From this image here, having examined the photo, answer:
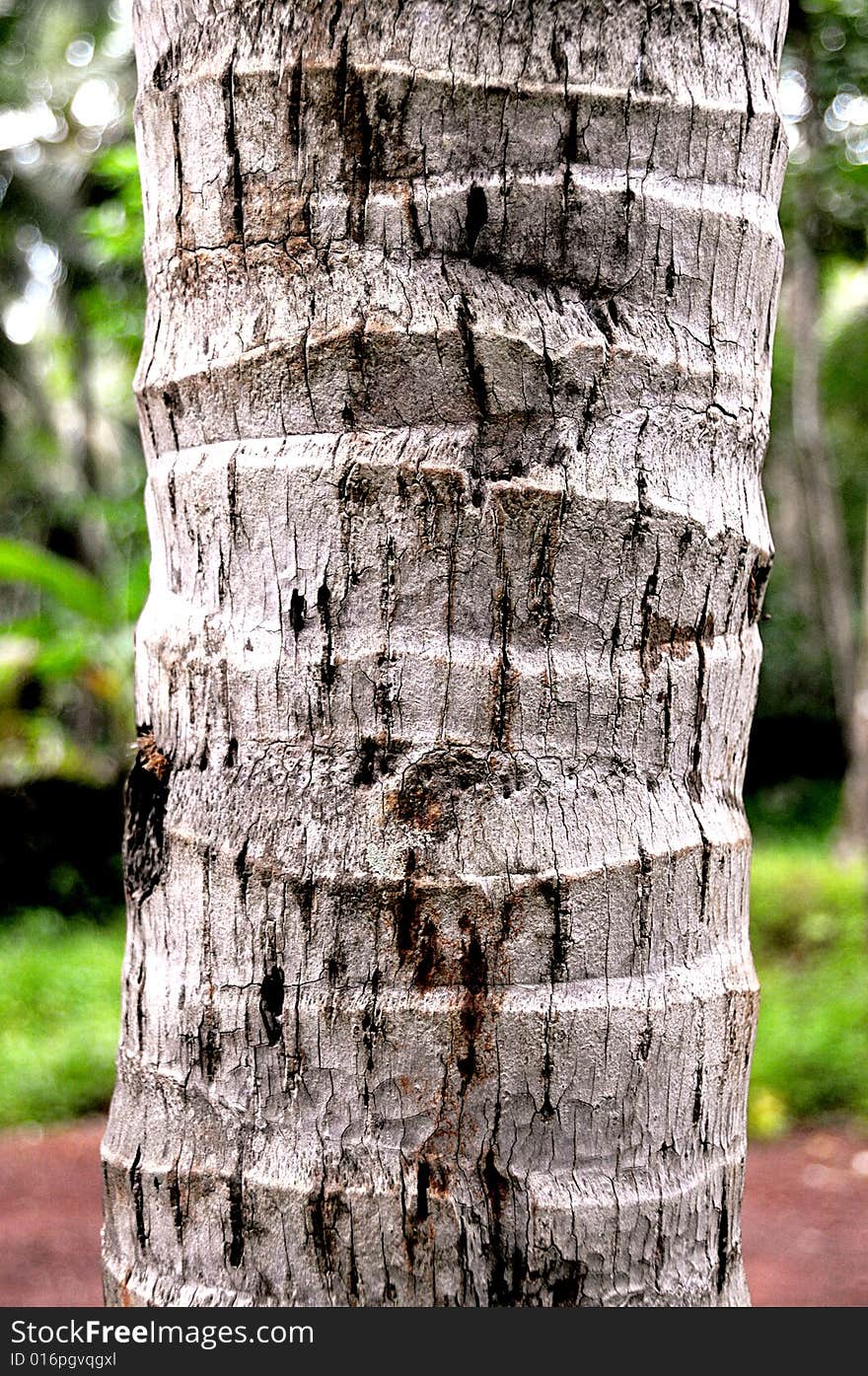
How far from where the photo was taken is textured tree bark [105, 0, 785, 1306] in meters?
1.20

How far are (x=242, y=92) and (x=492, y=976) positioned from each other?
922 mm

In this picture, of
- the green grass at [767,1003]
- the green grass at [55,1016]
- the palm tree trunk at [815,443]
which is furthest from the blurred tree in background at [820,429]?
Answer: the green grass at [55,1016]

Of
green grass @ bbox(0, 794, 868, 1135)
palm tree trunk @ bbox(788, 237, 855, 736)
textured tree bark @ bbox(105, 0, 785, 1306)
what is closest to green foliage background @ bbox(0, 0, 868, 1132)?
green grass @ bbox(0, 794, 868, 1135)

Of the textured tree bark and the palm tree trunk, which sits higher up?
the palm tree trunk

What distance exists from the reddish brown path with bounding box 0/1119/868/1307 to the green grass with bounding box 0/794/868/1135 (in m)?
Result: 0.22

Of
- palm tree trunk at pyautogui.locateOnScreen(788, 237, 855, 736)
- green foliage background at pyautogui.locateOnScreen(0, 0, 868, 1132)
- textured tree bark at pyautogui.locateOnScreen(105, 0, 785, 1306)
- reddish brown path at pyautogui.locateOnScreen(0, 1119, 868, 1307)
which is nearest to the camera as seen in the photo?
textured tree bark at pyautogui.locateOnScreen(105, 0, 785, 1306)

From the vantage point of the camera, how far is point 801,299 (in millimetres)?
11289

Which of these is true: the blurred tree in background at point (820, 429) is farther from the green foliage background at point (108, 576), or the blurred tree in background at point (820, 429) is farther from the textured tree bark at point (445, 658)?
the textured tree bark at point (445, 658)

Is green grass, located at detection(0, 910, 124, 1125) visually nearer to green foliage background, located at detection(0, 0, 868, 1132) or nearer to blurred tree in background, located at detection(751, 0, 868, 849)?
green foliage background, located at detection(0, 0, 868, 1132)

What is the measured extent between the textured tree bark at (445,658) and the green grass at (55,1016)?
5.64 m

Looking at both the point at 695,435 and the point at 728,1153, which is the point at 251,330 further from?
the point at 728,1153

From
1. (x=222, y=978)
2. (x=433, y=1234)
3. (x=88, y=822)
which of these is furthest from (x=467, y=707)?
(x=88, y=822)

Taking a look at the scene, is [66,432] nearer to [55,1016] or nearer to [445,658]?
[55,1016]

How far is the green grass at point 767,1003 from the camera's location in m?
6.38
